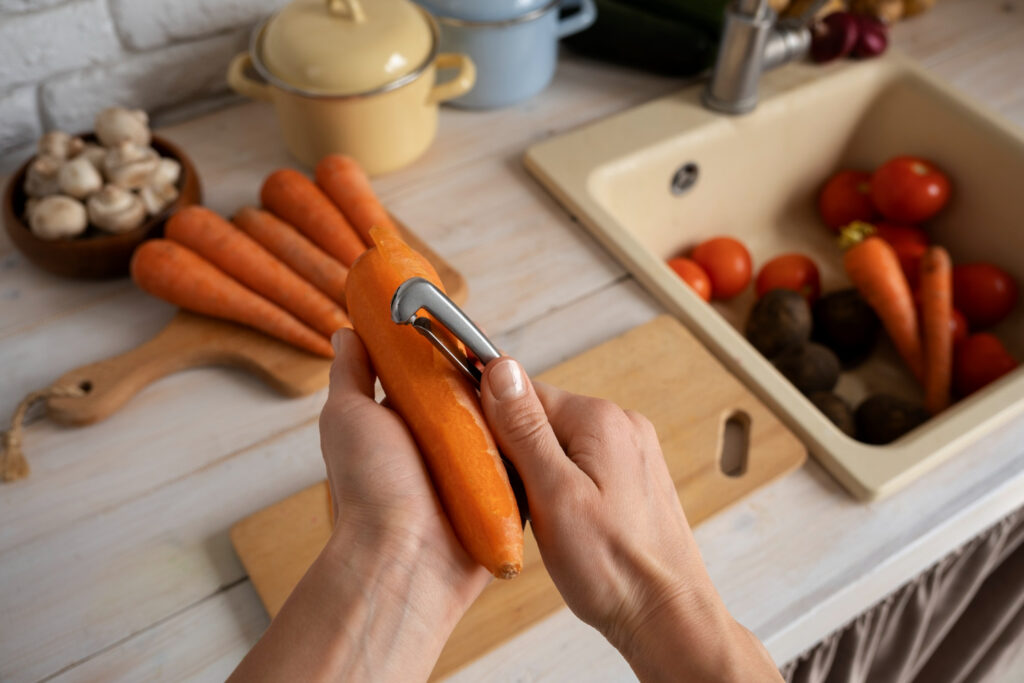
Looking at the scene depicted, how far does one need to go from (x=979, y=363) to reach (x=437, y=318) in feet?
2.41

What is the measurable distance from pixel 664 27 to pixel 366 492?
834 millimetres

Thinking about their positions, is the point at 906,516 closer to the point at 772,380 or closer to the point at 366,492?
the point at 772,380

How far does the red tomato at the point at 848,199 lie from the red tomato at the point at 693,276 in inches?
10.5

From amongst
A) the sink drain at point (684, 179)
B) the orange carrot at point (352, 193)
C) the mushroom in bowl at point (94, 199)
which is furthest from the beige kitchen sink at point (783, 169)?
the mushroom in bowl at point (94, 199)

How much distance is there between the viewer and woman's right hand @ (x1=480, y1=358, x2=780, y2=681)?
1.58ft

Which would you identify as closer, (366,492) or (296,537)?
(366,492)

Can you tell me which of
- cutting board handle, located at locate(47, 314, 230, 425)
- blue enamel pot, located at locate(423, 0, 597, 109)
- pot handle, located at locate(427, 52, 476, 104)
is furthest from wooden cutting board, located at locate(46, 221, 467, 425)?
blue enamel pot, located at locate(423, 0, 597, 109)

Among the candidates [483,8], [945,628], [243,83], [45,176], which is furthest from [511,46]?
[945,628]

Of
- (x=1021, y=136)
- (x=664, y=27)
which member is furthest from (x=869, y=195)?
(x=664, y=27)

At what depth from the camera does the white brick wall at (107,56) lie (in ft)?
2.96

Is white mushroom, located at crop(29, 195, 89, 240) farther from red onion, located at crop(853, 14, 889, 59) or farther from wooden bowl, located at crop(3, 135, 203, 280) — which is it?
red onion, located at crop(853, 14, 889, 59)

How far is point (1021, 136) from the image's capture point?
1.02 metres

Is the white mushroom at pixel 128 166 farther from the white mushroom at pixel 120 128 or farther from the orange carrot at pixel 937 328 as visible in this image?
the orange carrot at pixel 937 328

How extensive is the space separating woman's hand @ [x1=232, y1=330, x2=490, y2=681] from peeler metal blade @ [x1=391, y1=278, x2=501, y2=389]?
0.20ft
